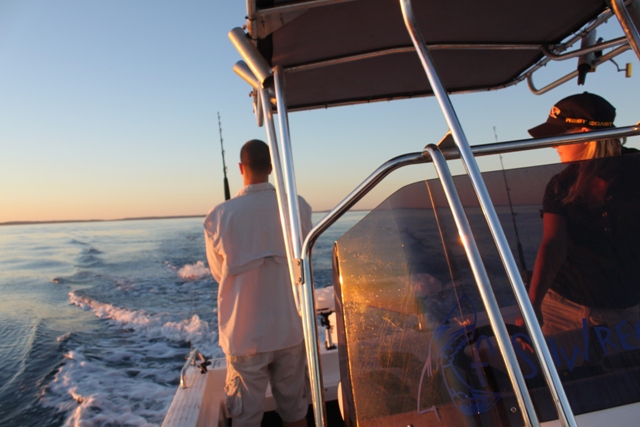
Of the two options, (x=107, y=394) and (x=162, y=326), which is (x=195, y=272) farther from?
(x=107, y=394)

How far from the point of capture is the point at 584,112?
144 cm

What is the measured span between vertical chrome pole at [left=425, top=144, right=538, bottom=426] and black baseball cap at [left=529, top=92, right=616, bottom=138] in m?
0.69

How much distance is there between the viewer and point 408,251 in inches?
45.0

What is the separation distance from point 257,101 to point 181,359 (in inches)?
183

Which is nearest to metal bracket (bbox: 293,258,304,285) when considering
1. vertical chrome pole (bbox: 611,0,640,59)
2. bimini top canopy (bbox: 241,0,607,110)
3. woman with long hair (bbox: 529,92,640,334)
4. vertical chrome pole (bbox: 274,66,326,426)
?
Answer: vertical chrome pole (bbox: 274,66,326,426)

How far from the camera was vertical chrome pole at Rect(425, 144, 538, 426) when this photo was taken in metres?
0.86

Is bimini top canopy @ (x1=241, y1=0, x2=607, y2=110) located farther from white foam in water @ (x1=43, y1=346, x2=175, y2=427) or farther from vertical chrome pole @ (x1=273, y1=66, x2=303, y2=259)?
white foam in water @ (x1=43, y1=346, x2=175, y2=427)

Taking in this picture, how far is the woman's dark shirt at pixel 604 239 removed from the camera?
1044mm

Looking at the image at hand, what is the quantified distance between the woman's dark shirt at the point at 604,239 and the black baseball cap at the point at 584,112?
315 mm

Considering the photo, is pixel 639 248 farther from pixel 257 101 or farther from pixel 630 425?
pixel 257 101

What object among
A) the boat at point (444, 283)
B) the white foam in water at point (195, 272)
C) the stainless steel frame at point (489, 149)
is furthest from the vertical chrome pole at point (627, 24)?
the white foam in water at point (195, 272)

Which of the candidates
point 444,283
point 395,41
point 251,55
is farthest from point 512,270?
point 395,41

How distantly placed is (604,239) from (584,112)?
55cm

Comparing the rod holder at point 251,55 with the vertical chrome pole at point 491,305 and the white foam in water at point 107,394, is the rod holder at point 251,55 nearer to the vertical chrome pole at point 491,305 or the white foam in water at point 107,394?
the vertical chrome pole at point 491,305
